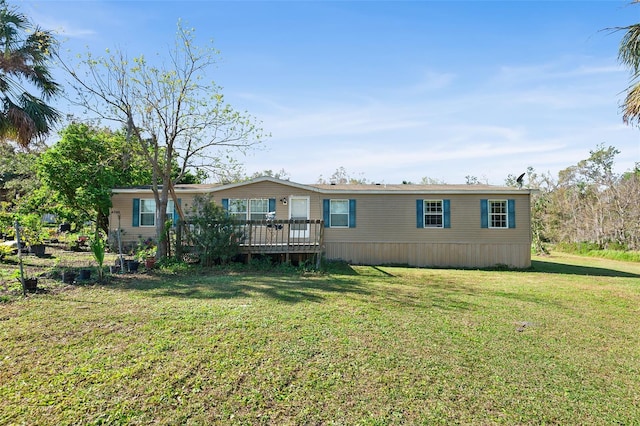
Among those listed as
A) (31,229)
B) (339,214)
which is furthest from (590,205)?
(31,229)

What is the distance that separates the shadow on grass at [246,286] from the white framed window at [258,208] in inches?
191

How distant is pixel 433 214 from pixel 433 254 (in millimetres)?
1509

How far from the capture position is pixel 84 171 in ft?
50.2

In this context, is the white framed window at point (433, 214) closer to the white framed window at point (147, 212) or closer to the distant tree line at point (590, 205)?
the white framed window at point (147, 212)

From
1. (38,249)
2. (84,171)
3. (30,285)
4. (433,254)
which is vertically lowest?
(433,254)

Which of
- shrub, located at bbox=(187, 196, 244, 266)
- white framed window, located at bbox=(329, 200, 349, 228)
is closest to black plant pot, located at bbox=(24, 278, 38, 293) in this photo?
shrub, located at bbox=(187, 196, 244, 266)

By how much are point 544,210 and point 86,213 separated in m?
30.3

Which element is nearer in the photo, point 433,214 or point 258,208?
point 433,214

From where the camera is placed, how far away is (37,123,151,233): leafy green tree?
49.0 feet

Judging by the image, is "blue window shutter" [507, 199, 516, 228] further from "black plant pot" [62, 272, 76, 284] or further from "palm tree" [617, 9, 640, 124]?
"black plant pot" [62, 272, 76, 284]

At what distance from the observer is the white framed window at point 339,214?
13.7m

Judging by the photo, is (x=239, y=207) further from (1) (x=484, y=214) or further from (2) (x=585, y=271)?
(2) (x=585, y=271)

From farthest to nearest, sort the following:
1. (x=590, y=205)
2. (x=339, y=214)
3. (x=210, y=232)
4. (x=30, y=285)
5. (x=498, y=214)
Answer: (x=590, y=205) < (x=339, y=214) < (x=498, y=214) < (x=210, y=232) < (x=30, y=285)

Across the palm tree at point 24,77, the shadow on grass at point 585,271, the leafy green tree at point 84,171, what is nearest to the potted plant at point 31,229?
the palm tree at point 24,77
